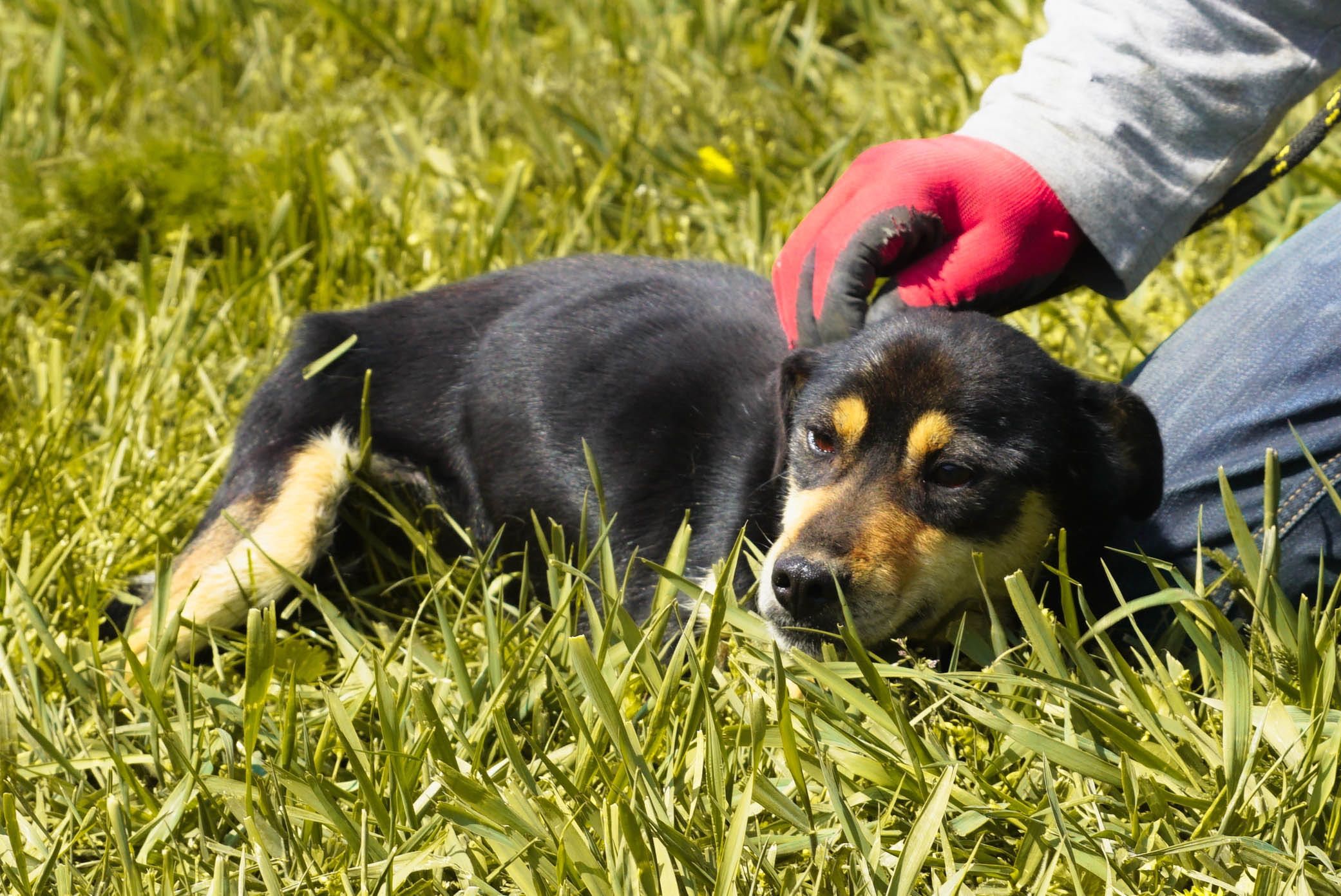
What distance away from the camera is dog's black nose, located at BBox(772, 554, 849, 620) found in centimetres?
252

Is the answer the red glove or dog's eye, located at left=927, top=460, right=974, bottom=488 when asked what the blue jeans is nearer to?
the red glove

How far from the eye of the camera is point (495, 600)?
3234 millimetres

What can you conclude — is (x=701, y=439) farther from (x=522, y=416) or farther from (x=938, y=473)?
(x=938, y=473)

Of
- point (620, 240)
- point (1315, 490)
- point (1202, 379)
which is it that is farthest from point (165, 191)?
point (1315, 490)

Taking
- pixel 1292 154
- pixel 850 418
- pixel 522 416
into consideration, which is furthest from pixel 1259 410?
pixel 522 416

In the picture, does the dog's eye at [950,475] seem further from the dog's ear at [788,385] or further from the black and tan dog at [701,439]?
the dog's ear at [788,385]

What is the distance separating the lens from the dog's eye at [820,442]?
2.86m

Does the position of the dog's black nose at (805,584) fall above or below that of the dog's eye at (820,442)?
below

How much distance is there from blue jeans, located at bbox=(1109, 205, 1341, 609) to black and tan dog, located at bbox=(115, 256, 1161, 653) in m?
0.20

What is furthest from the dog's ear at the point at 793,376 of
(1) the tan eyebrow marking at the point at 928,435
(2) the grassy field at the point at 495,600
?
(2) the grassy field at the point at 495,600

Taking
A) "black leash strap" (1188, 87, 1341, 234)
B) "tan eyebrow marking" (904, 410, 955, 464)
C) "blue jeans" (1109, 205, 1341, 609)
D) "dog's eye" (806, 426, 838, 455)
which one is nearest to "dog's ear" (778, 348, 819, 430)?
"dog's eye" (806, 426, 838, 455)

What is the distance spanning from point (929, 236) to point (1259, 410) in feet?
2.57

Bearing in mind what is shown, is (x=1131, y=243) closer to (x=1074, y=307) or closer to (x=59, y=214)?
(x=1074, y=307)

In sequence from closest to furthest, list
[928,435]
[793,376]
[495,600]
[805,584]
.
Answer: [805,584]
[928,435]
[793,376]
[495,600]
